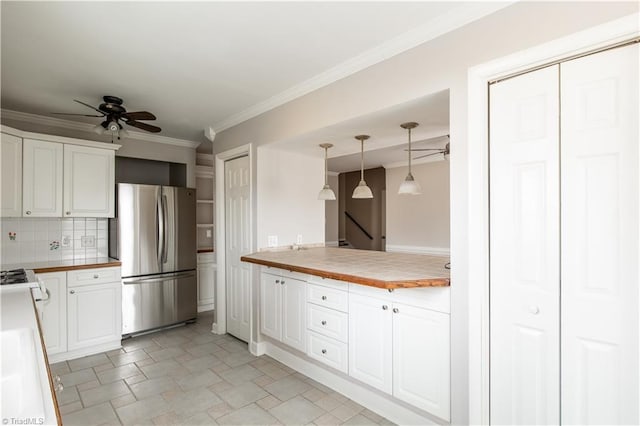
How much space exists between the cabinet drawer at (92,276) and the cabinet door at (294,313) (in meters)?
1.94

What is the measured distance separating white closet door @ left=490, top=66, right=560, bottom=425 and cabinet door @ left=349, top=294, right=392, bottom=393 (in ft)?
2.20

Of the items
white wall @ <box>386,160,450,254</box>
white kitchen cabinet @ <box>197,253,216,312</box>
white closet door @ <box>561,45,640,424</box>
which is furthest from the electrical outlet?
white wall @ <box>386,160,450,254</box>

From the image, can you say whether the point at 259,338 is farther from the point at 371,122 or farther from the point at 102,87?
A: the point at 102,87

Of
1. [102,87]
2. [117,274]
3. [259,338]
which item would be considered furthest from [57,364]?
[102,87]

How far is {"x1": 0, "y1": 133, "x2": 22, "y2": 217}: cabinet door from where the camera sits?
10.3 ft

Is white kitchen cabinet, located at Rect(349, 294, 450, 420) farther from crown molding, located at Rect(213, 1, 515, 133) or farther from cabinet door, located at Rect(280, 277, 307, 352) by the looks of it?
crown molding, located at Rect(213, 1, 515, 133)

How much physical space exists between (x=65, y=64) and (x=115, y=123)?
2.42 ft

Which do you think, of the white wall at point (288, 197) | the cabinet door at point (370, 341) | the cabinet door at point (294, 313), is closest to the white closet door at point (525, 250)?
the cabinet door at point (370, 341)

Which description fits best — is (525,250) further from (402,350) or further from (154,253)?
(154,253)

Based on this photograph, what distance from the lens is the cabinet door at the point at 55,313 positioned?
3.21m

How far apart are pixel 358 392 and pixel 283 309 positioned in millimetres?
957

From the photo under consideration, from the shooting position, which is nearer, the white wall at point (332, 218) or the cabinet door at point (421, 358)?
the cabinet door at point (421, 358)

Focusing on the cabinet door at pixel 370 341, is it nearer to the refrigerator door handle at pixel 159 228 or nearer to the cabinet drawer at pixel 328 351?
the cabinet drawer at pixel 328 351

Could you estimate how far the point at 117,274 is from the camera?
144 inches
